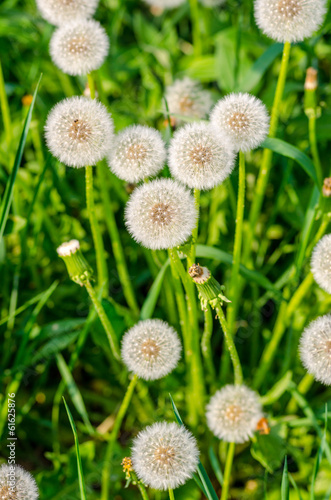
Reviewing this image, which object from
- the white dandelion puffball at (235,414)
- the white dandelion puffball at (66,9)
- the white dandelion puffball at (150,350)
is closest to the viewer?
the white dandelion puffball at (150,350)

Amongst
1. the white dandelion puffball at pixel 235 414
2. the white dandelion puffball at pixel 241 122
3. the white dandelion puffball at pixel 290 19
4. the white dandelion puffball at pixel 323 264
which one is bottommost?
the white dandelion puffball at pixel 235 414

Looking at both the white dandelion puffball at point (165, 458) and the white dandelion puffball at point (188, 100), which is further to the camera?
the white dandelion puffball at point (188, 100)

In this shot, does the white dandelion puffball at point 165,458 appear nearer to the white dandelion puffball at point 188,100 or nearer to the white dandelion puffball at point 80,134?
the white dandelion puffball at point 80,134

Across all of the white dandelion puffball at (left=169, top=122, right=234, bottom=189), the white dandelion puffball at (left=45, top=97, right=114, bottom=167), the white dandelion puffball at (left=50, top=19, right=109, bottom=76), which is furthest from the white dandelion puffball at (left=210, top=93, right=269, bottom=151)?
the white dandelion puffball at (left=50, top=19, right=109, bottom=76)

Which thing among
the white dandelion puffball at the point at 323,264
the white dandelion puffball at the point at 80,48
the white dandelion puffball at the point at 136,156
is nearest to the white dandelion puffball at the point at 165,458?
the white dandelion puffball at the point at 323,264

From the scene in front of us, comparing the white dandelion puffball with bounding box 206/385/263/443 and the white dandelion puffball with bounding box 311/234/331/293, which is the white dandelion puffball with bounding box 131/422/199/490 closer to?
the white dandelion puffball with bounding box 206/385/263/443

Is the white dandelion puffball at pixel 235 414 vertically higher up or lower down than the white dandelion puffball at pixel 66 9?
lower down

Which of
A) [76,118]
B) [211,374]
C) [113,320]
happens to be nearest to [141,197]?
[76,118]

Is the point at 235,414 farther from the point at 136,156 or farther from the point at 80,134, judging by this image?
the point at 80,134
